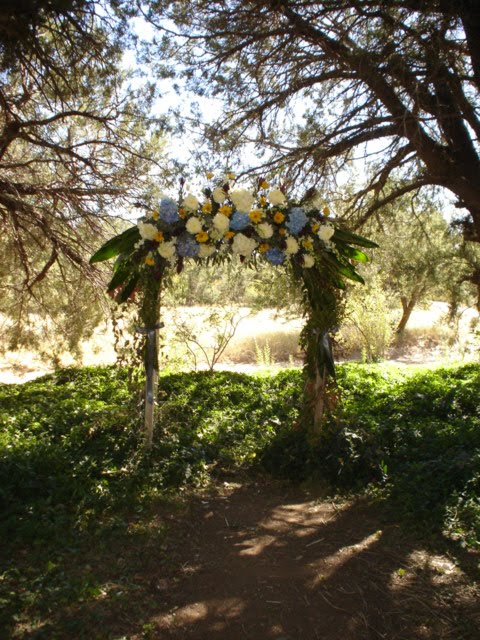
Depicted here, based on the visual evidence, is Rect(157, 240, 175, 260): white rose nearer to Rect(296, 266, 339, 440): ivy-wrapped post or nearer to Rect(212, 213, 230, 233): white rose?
Rect(212, 213, 230, 233): white rose

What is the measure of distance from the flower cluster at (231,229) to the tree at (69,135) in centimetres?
247

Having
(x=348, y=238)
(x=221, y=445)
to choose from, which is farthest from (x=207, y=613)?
(x=348, y=238)

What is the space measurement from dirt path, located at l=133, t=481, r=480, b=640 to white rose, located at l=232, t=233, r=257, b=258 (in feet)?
6.65

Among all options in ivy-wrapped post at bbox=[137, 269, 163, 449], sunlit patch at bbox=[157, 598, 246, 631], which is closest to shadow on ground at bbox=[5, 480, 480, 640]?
sunlit patch at bbox=[157, 598, 246, 631]

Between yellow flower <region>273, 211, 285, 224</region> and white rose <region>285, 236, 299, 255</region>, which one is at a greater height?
yellow flower <region>273, 211, 285, 224</region>

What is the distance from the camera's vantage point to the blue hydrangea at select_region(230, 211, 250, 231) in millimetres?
4238

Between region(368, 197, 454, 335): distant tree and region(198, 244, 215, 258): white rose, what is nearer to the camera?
region(198, 244, 215, 258): white rose

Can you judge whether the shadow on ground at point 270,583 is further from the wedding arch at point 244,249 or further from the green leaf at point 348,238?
the green leaf at point 348,238

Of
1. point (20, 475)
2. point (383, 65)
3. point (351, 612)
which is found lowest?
point (351, 612)

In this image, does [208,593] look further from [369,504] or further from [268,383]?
[268,383]

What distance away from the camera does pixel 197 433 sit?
5250mm

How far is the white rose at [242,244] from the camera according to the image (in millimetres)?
4215

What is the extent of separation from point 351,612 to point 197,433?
107 inches

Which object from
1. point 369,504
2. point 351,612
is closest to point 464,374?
point 369,504
